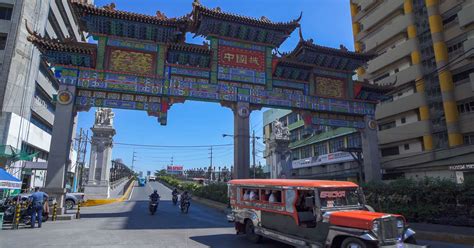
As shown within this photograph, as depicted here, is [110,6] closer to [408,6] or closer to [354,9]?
[408,6]

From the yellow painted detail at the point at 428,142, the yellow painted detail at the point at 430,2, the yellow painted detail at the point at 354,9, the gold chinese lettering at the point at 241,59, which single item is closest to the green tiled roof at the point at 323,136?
the yellow painted detail at the point at 428,142

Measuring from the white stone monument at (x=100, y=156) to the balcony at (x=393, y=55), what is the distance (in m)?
34.6

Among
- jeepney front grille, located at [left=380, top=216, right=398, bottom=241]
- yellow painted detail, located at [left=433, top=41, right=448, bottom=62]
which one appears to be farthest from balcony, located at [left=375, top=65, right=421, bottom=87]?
jeepney front grille, located at [left=380, top=216, right=398, bottom=241]

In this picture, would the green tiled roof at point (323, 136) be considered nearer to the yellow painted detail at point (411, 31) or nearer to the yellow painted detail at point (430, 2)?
the yellow painted detail at point (411, 31)

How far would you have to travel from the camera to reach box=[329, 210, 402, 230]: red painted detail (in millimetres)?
6765

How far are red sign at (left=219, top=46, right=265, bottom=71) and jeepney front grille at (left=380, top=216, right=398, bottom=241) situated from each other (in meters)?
13.6

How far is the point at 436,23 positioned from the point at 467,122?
447 inches

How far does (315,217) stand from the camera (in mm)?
7957

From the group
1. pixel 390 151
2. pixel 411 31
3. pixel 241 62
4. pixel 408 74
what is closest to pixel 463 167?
pixel 390 151

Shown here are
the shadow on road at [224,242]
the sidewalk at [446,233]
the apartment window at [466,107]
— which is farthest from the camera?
the apartment window at [466,107]

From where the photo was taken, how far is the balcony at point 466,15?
2842 cm

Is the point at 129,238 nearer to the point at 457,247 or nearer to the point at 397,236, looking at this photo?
the point at 397,236

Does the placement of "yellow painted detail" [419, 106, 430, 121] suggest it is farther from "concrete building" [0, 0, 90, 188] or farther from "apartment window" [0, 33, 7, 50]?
"apartment window" [0, 33, 7, 50]

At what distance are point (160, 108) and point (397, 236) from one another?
1369 centimetres
